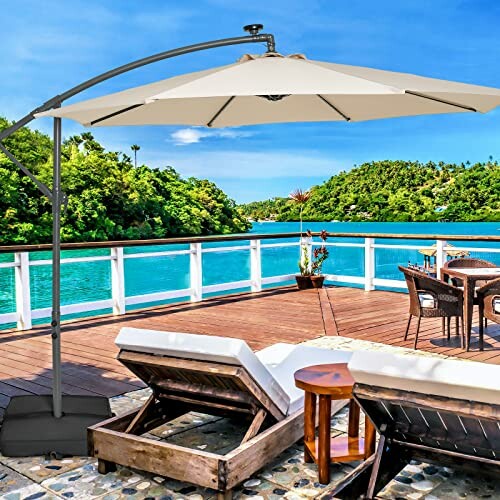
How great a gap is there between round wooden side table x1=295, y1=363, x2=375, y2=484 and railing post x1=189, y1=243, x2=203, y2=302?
5093mm

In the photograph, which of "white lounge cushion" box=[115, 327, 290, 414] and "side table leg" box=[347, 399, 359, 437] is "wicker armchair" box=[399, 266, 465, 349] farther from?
"white lounge cushion" box=[115, 327, 290, 414]

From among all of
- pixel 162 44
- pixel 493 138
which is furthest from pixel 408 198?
pixel 493 138

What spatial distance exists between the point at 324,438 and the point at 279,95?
72.3 inches

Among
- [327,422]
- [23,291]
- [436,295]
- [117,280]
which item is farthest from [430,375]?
[117,280]

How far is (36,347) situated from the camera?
18.7 ft

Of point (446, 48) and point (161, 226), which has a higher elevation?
point (446, 48)

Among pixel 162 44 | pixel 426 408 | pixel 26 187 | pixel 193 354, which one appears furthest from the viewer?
pixel 162 44

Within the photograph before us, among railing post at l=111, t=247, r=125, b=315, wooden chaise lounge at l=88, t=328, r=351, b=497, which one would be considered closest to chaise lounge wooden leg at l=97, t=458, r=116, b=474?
wooden chaise lounge at l=88, t=328, r=351, b=497

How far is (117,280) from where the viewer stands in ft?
24.2

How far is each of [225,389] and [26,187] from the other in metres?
31.0

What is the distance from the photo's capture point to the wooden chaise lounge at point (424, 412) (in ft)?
6.96

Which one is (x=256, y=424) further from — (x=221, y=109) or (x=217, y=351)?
(x=221, y=109)

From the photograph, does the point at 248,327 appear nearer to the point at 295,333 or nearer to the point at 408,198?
the point at 295,333

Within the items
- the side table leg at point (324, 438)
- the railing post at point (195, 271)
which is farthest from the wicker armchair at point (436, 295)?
the railing post at point (195, 271)
